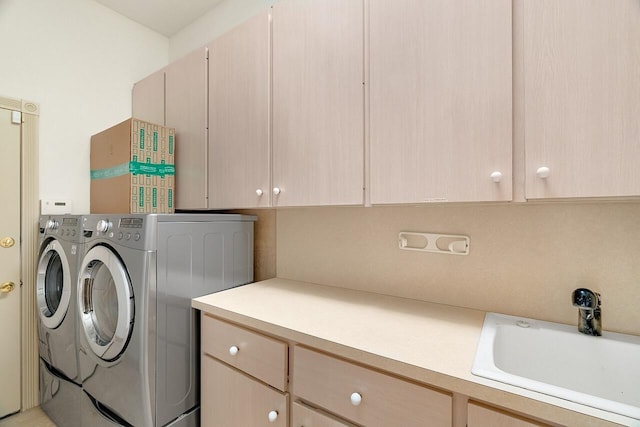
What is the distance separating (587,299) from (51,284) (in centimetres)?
284

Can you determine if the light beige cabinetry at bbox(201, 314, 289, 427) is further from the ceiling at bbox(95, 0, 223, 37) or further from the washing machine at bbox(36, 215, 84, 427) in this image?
the ceiling at bbox(95, 0, 223, 37)

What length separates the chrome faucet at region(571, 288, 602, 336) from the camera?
0.93m

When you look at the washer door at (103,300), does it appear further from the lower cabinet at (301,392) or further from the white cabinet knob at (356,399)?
the white cabinet knob at (356,399)

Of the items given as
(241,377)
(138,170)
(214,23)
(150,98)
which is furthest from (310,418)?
(214,23)

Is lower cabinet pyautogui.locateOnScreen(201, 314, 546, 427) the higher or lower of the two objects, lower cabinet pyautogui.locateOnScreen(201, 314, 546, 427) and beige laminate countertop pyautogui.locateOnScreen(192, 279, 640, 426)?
the lower

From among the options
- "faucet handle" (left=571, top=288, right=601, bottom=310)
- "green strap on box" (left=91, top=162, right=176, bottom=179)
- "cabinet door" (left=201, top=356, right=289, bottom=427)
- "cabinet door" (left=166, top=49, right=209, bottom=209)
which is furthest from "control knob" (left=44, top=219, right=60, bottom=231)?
"faucet handle" (left=571, top=288, right=601, bottom=310)

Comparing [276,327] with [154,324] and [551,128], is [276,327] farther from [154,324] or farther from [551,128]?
[551,128]

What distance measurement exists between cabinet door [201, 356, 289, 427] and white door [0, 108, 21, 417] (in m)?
1.47

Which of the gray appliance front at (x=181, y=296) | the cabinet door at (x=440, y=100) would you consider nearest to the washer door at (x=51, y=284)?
the gray appliance front at (x=181, y=296)

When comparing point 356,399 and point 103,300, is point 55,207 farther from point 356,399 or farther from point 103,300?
point 356,399

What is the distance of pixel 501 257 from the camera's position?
117 cm

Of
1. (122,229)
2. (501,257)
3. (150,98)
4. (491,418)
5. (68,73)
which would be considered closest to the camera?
(491,418)

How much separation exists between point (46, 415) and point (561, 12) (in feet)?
10.7

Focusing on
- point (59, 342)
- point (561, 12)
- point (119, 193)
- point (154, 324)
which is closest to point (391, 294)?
Answer: point (154, 324)
